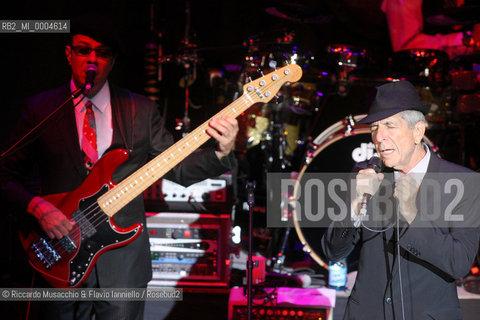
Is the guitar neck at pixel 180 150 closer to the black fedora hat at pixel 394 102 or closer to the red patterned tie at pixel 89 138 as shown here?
the red patterned tie at pixel 89 138

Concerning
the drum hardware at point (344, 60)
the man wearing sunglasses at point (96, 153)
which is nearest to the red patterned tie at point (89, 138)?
the man wearing sunglasses at point (96, 153)

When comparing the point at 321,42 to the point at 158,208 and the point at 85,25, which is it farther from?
→ the point at 85,25

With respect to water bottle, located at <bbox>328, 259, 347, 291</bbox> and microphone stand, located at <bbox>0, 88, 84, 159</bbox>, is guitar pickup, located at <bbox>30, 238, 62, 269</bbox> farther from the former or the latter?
water bottle, located at <bbox>328, 259, 347, 291</bbox>

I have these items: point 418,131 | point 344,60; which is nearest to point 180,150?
point 418,131

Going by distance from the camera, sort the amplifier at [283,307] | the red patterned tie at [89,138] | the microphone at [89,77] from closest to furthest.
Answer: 1. the microphone at [89,77]
2. the red patterned tie at [89,138]
3. the amplifier at [283,307]

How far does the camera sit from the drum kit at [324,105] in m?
5.55

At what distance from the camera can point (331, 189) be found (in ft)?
18.8

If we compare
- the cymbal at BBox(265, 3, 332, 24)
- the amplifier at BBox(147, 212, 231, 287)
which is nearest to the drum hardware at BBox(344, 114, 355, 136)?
the cymbal at BBox(265, 3, 332, 24)

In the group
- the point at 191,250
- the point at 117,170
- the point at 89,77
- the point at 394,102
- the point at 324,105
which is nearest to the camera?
the point at 394,102

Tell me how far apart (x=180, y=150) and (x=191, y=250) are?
213cm

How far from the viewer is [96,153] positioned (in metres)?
3.14

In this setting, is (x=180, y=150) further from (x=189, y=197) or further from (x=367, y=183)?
(x=189, y=197)

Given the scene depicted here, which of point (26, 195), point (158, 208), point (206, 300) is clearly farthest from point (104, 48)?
point (206, 300)

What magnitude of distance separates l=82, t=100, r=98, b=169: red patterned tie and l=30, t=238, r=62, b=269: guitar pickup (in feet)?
1.66
